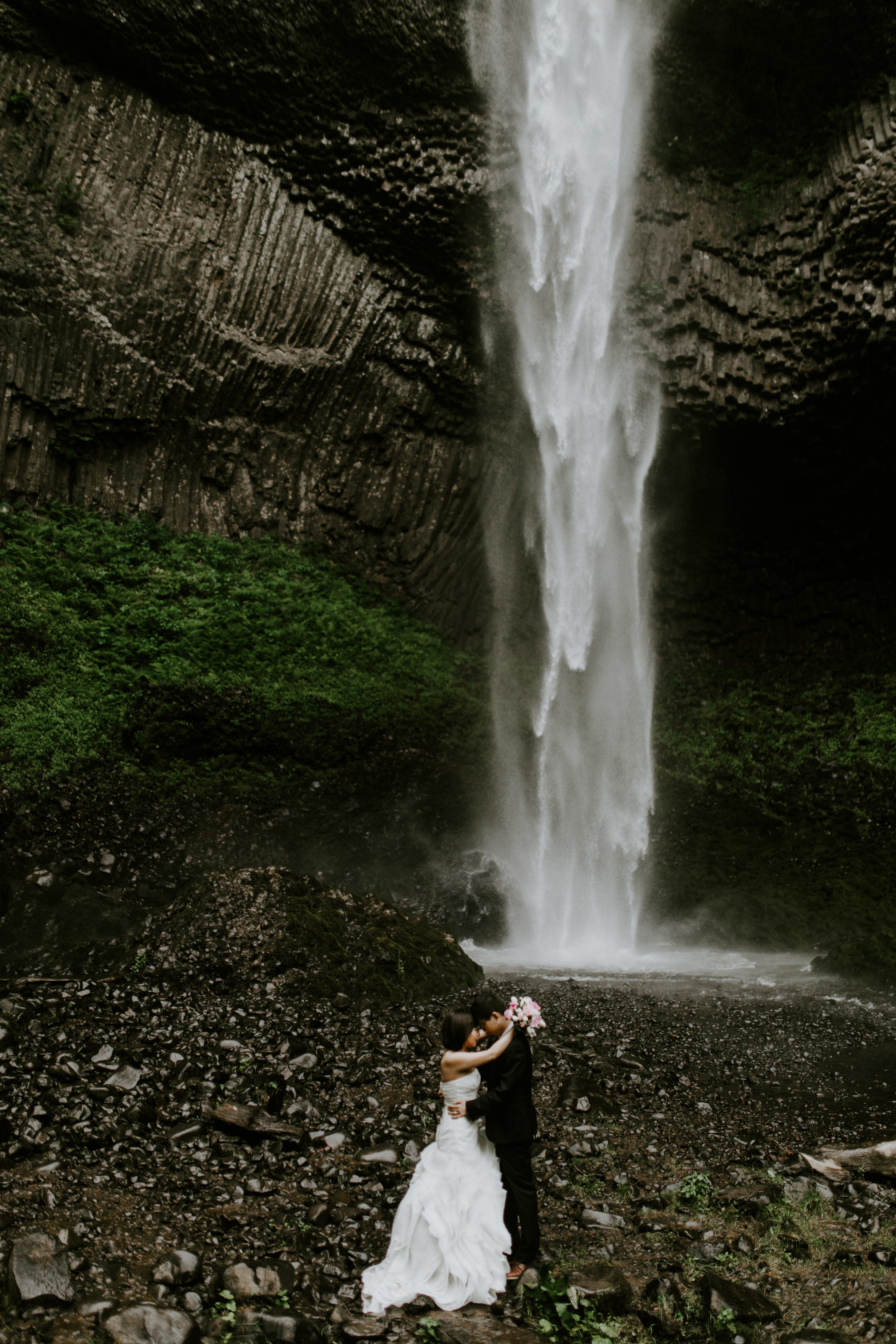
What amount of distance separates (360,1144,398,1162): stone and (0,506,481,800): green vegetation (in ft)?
23.5

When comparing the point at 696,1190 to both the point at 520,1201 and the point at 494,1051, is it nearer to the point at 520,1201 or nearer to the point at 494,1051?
the point at 520,1201

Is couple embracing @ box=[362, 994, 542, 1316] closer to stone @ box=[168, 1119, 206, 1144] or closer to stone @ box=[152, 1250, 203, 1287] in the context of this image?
stone @ box=[152, 1250, 203, 1287]

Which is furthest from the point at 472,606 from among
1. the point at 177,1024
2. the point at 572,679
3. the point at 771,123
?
the point at 177,1024

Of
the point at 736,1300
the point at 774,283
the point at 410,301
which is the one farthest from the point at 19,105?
the point at 736,1300

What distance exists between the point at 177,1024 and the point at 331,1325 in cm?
355

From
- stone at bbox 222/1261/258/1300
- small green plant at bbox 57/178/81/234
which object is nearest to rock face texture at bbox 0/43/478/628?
small green plant at bbox 57/178/81/234

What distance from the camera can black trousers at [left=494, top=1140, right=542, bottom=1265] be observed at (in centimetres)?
407

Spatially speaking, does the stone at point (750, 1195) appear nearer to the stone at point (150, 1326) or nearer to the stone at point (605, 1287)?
the stone at point (605, 1287)

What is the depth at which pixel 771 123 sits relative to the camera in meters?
15.5

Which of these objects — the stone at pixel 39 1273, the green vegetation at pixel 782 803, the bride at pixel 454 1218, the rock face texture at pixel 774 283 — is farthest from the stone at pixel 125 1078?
the rock face texture at pixel 774 283

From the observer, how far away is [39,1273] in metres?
3.50

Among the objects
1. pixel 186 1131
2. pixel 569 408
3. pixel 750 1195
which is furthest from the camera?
pixel 569 408

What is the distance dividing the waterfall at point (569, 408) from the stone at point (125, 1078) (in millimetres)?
9789

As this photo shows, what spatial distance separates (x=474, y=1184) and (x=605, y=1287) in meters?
0.72
